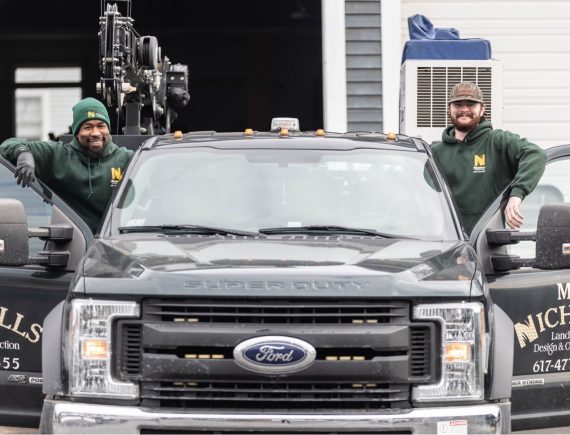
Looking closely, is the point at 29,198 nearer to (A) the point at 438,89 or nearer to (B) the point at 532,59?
(A) the point at 438,89

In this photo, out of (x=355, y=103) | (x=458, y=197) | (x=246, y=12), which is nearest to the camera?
(x=458, y=197)

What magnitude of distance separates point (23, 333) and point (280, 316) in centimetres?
198

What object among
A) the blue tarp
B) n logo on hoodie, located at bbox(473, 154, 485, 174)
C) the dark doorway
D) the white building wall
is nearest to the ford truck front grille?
n logo on hoodie, located at bbox(473, 154, 485, 174)

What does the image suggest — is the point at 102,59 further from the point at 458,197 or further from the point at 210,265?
the point at 210,265

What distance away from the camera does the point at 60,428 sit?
186 inches

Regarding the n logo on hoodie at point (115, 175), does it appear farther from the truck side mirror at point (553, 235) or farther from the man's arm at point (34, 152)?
the truck side mirror at point (553, 235)

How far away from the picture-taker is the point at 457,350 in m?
4.78

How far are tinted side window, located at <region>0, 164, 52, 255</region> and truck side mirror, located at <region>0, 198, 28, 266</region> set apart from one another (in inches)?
41.5

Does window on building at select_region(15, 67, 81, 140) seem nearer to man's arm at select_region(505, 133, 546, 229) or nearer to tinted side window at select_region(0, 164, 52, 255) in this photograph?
tinted side window at select_region(0, 164, 52, 255)

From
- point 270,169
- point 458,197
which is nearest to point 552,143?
point 458,197

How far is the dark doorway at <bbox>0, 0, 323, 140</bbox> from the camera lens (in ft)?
80.9

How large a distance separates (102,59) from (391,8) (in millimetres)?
Answer: 4979

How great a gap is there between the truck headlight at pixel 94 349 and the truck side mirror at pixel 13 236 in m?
0.73

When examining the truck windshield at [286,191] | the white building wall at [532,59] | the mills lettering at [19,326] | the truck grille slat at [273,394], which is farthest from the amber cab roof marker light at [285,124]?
the white building wall at [532,59]
